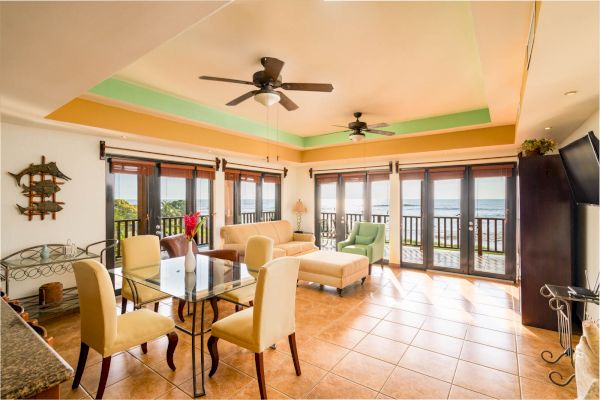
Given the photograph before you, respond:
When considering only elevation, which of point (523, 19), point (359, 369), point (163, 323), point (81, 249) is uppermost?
point (523, 19)

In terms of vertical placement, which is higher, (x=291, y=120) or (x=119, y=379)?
(x=291, y=120)

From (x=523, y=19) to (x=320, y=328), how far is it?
3.15 metres

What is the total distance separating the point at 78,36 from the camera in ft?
5.26

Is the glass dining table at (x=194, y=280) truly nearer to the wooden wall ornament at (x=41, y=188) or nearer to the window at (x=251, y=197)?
the wooden wall ornament at (x=41, y=188)

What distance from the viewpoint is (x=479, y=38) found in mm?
1986

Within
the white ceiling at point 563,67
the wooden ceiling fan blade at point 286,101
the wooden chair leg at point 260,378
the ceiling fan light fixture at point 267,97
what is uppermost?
the wooden ceiling fan blade at point 286,101

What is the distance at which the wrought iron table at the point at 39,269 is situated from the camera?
3.12 metres

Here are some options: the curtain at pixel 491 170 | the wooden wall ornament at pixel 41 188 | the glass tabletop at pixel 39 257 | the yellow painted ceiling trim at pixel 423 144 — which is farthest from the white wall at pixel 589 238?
the wooden wall ornament at pixel 41 188

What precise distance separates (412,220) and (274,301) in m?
4.77

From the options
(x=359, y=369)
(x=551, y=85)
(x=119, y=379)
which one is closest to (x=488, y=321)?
(x=359, y=369)

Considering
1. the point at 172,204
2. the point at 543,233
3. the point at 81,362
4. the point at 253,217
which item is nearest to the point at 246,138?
the point at 172,204

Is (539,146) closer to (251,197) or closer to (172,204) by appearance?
(251,197)

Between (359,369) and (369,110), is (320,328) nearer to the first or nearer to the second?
(359,369)

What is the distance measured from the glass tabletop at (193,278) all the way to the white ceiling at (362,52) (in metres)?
2.09
